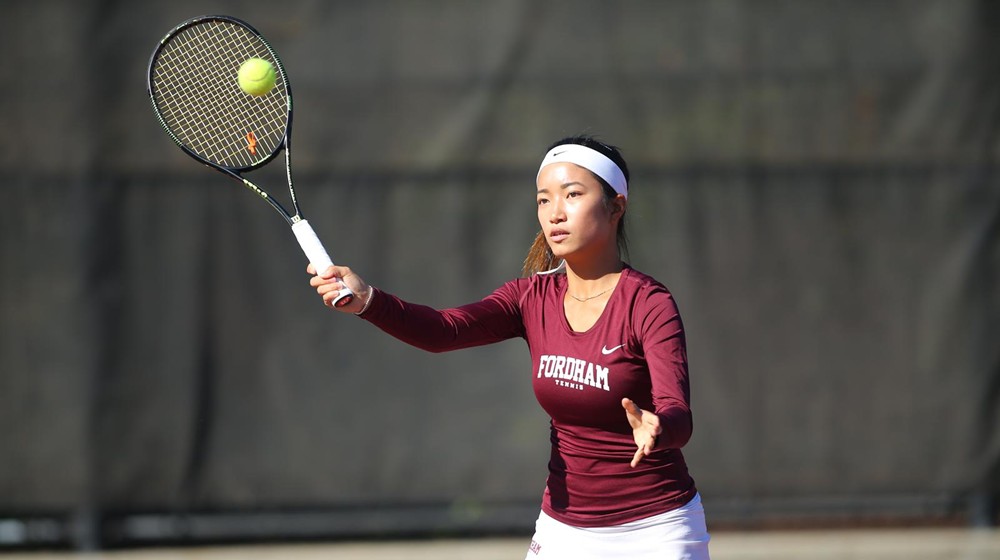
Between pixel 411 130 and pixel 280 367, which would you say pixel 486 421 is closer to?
pixel 280 367

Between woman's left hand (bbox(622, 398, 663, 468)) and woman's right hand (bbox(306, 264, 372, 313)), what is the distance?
0.76 meters

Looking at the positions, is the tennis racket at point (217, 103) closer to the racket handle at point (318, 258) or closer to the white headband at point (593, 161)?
the racket handle at point (318, 258)

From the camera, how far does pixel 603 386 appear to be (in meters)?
2.78

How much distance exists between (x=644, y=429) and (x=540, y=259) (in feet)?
3.16

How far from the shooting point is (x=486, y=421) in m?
5.17

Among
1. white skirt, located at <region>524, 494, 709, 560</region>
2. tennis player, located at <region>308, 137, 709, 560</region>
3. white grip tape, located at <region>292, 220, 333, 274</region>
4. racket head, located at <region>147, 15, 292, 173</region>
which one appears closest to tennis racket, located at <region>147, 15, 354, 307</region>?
racket head, located at <region>147, 15, 292, 173</region>

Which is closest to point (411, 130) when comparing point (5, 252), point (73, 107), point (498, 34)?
point (498, 34)

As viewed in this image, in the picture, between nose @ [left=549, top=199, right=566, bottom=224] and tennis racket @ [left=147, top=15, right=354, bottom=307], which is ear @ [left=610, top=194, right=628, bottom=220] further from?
tennis racket @ [left=147, top=15, right=354, bottom=307]

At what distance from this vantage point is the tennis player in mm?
2781

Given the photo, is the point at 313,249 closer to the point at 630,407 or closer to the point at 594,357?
the point at 594,357

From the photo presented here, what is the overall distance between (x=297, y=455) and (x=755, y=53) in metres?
2.74

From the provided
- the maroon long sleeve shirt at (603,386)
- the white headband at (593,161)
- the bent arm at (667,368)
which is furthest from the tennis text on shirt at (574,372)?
the white headband at (593,161)

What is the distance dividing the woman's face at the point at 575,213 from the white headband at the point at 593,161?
2cm

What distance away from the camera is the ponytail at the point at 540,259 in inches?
128
